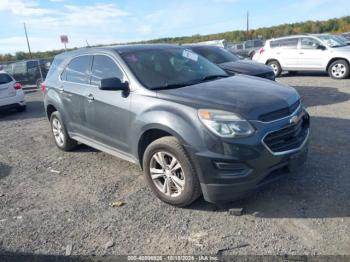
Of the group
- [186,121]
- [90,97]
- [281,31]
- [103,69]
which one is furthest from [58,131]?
[281,31]

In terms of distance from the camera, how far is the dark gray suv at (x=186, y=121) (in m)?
3.56

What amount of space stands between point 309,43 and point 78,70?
419 inches

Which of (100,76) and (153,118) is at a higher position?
(100,76)

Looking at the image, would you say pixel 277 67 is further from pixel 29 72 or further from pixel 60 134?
pixel 29 72

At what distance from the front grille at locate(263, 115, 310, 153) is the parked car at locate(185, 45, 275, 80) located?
4006 mm

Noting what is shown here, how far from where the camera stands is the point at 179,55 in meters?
5.23

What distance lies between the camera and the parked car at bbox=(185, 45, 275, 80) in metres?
8.43

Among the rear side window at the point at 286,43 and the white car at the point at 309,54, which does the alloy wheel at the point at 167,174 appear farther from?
the rear side window at the point at 286,43

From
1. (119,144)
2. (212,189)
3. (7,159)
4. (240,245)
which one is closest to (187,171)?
(212,189)

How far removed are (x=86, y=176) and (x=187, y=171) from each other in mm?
2137

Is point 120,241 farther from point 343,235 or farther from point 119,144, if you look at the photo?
point 343,235

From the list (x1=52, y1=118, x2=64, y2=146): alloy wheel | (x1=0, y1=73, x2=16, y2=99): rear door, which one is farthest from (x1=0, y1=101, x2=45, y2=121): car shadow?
(x1=52, y1=118, x2=64, y2=146): alloy wheel

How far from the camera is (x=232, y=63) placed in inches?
359

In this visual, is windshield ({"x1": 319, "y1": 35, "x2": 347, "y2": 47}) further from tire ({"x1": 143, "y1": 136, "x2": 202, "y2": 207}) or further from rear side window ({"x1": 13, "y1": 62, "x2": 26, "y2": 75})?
rear side window ({"x1": 13, "y1": 62, "x2": 26, "y2": 75})
